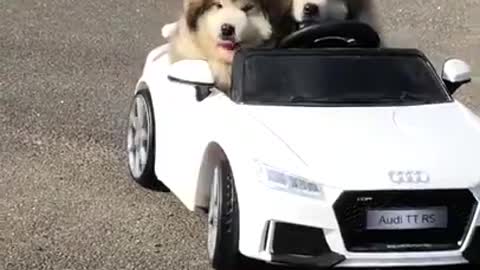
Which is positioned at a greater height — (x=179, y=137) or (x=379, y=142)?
(x=379, y=142)

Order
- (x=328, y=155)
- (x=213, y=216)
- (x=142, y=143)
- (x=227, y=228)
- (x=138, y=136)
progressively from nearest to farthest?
(x=328, y=155) < (x=227, y=228) < (x=213, y=216) < (x=142, y=143) < (x=138, y=136)

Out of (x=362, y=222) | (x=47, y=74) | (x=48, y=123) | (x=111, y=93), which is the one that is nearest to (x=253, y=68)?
(x=362, y=222)

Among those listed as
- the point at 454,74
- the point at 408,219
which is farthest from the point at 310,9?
the point at 408,219

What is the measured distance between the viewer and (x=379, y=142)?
6.39m

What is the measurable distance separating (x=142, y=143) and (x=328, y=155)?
2281 mm

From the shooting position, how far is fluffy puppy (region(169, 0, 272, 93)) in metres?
7.46

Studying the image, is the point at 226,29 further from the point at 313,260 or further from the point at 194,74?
the point at 313,260

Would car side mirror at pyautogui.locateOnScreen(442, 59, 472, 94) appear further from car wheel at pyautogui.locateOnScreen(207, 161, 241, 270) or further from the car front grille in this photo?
car wheel at pyautogui.locateOnScreen(207, 161, 241, 270)

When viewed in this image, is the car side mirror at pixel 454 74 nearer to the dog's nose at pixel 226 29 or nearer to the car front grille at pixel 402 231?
the dog's nose at pixel 226 29

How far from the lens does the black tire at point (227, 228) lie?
20.6 feet

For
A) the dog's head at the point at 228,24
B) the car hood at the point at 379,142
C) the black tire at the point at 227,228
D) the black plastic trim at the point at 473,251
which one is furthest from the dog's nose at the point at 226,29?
the black plastic trim at the point at 473,251

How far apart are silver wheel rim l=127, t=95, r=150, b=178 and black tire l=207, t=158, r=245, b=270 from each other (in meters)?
1.67

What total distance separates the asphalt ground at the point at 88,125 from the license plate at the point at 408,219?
3.54 feet

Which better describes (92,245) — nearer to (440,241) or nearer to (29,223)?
(29,223)
